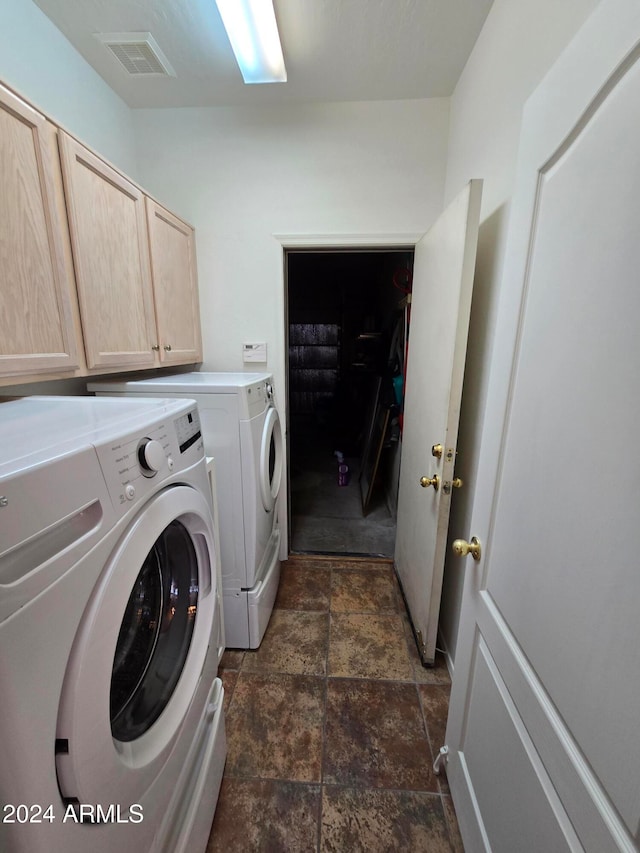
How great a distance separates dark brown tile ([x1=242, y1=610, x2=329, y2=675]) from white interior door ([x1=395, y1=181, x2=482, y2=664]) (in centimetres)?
49

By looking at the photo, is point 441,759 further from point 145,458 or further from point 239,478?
point 145,458

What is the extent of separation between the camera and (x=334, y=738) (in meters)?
1.27

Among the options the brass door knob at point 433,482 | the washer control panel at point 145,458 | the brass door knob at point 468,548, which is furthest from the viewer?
the brass door knob at point 433,482

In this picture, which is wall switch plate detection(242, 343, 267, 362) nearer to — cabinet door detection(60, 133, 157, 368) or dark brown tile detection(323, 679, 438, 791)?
cabinet door detection(60, 133, 157, 368)

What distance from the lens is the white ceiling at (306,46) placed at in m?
1.29

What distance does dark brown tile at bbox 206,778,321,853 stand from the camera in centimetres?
99

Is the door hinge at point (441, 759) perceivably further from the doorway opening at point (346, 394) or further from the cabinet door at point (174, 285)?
the cabinet door at point (174, 285)

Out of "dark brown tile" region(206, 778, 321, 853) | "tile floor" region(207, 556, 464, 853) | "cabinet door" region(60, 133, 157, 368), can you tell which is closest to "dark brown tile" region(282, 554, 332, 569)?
"tile floor" region(207, 556, 464, 853)

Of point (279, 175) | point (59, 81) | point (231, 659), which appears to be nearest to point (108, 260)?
point (59, 81)

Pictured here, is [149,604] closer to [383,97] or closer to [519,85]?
[519,85]

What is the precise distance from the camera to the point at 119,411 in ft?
2.82

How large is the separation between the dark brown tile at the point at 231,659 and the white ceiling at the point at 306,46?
2.70 metres

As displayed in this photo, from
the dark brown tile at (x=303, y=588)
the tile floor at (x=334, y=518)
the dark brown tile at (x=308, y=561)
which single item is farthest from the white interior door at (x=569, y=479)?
the tile floor at (x=334, y=518)

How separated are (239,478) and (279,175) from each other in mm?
1731
